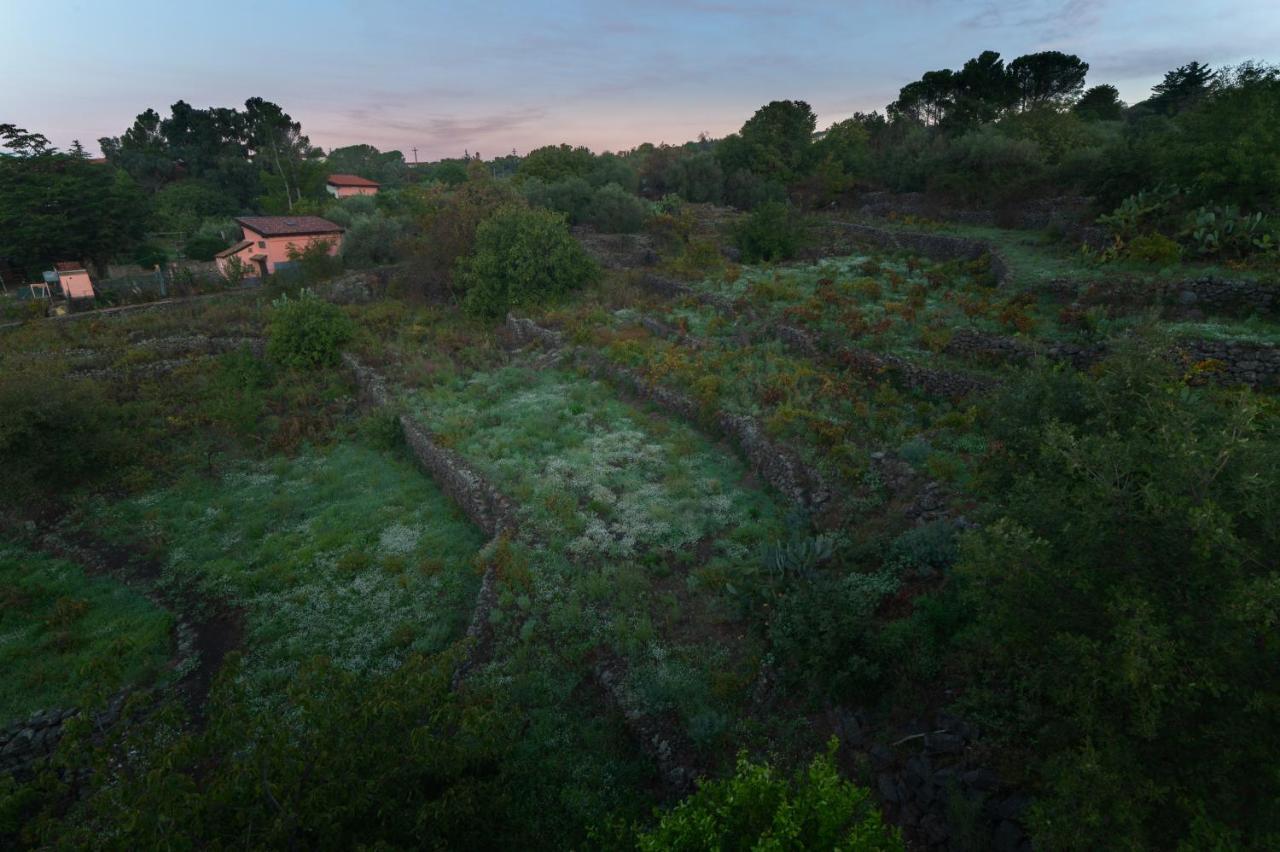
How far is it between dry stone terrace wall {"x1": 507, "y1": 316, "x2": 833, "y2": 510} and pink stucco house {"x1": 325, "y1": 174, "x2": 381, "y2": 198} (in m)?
58.2

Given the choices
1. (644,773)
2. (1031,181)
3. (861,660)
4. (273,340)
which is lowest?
(644,773)

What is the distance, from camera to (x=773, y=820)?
4129 millimetres

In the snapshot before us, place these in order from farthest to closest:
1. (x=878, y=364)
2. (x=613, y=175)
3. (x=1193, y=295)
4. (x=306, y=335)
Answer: (x=613, y=175) < (x=306, y=335) < (x=878, y=364) < (x=1193, y=295)

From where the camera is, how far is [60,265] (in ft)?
114

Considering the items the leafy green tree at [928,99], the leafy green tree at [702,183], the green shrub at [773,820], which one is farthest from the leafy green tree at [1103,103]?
the green shrub at [773,820]

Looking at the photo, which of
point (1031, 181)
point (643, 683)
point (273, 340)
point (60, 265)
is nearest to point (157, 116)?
point (60, 265)

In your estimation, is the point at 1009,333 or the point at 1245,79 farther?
the point at 1245,79

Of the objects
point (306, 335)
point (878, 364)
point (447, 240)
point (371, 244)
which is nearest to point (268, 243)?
point (371, 244)

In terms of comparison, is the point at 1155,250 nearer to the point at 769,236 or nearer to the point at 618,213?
the point at 769,236

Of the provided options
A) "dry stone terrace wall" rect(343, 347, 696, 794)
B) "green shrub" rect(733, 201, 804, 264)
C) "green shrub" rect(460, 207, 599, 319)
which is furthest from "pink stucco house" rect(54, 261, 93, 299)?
"green shrub" rect(733, 201, 804, 264)

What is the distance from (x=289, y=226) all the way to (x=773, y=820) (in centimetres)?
4405

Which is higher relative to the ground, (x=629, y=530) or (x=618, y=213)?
(x=618, y=213)

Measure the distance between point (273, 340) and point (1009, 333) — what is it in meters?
23.5

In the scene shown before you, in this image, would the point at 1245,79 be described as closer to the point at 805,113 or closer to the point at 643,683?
the point at 643,683
